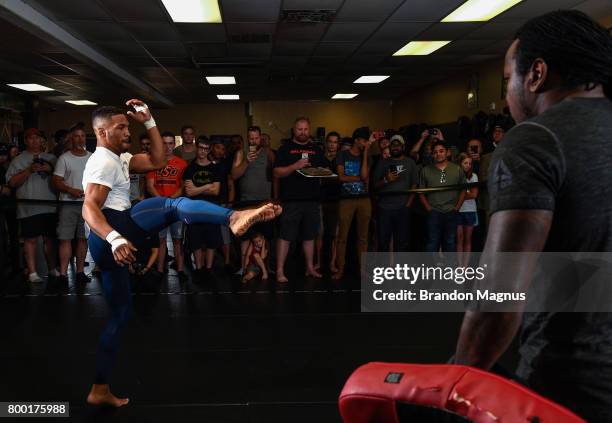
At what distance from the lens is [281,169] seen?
17.9 ft

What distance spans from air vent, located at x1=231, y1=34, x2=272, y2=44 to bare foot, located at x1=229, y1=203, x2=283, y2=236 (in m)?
5.87

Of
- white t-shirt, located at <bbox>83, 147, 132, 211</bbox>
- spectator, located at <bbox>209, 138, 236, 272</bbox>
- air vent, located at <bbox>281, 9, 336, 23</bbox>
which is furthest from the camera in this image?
air vent, located at <bbox>281, 9, 336, 23</bbox>

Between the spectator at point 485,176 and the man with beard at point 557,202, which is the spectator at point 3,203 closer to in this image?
the spectator at point 485,176

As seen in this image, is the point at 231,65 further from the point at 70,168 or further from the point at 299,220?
the point at 299,220

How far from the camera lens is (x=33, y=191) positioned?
5.64 m

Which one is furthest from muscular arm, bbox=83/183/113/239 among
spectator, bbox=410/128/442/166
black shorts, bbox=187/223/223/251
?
spectator, bbox=410/128/442/166

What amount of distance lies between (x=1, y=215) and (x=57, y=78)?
6.69 metres

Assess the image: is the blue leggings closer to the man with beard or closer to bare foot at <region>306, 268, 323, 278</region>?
the man with beard

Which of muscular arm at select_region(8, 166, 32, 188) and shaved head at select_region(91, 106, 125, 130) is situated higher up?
shaved head at select_region(91, 106, 125, 130)

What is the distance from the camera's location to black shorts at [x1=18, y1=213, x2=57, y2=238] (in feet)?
18.3

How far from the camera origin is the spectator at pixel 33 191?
5555 mm

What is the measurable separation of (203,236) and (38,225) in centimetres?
174

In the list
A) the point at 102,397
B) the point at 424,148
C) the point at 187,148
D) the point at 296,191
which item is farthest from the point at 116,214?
the point at 424,148

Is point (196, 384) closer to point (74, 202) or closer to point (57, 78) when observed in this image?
point (74, 202)
